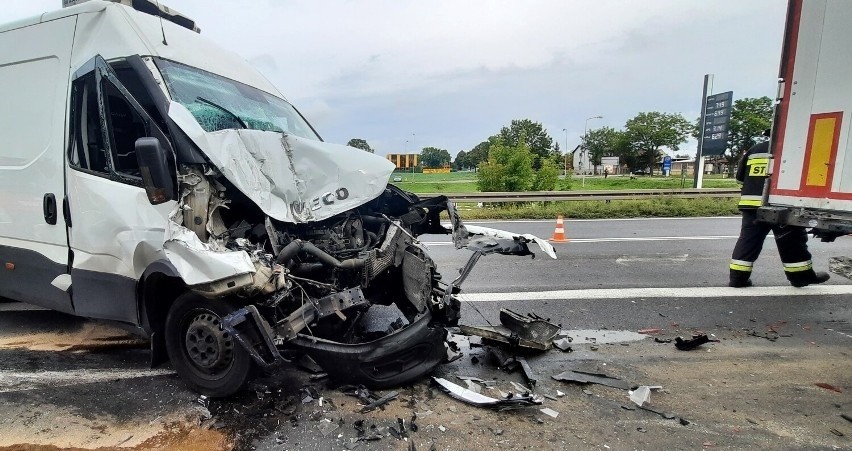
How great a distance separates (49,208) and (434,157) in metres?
104

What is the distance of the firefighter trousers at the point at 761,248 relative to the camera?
5.29 m

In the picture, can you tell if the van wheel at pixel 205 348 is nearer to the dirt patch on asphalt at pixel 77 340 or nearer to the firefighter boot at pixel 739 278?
the dirt patch on asphalt at pixel 77 340

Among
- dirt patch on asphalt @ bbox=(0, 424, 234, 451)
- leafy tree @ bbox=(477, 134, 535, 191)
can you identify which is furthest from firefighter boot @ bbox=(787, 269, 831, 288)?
leafy tree @ bbox=(477, 134, 535, 191)

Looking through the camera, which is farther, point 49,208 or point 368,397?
point 49,208

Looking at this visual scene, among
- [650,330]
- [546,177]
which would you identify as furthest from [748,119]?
[650,330]

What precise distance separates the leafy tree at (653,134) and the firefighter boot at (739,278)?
63.3 metres

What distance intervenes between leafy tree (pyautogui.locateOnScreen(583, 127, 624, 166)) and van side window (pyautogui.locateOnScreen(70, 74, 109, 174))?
3194 inches

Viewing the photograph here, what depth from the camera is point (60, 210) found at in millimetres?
3480

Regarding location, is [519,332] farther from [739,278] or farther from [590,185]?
[590,185]

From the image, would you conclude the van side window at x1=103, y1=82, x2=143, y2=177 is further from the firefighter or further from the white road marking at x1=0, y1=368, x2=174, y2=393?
the firefighter

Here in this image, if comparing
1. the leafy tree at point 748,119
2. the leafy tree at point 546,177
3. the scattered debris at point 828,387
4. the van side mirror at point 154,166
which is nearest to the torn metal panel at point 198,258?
the van side mirror at point 154,166

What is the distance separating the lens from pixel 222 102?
134 inches

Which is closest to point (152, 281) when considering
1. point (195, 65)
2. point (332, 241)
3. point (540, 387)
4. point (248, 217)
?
point (248, 217)

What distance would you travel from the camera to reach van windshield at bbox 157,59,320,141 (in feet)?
10.2
